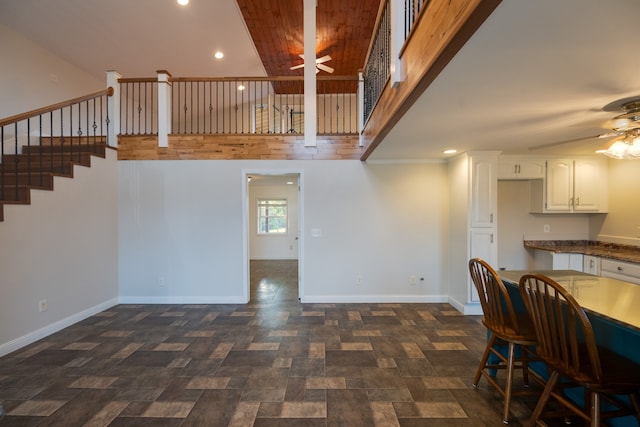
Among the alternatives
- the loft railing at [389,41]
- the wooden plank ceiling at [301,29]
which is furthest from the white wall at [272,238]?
the loft railing at [389,41]

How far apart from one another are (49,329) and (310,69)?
15.1 feet

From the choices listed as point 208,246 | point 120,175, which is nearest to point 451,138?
point 208,246

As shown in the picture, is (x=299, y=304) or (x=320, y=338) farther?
(x=299, y=304)

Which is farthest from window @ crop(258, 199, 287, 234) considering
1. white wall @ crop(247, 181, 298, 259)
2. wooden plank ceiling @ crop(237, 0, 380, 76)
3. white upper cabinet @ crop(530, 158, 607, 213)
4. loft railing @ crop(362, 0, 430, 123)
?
white upper cabinet @ crop(530, 158, 607, 213)

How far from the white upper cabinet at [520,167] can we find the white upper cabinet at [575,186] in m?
0.13

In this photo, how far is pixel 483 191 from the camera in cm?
387

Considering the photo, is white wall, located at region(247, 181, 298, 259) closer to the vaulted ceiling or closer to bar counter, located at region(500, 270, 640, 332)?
the vaulted ceiling

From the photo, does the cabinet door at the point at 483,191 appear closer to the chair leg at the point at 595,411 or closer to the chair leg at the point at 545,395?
the chair leg at the point at 545,395

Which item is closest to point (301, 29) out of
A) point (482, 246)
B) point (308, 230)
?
point (308, 230)

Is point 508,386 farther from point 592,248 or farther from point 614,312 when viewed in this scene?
point 592,248

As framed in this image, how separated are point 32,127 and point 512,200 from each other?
7.54m

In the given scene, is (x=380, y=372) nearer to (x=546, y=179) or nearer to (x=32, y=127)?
(x=546, y=179)

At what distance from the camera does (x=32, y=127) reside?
4473 millimetres

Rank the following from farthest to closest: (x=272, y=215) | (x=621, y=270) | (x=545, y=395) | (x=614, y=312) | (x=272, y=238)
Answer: (x=272, y=215), (x=272, y=238), (x=621, y=270), (x=545, y=395), (x=614, y=312)
